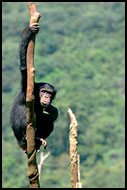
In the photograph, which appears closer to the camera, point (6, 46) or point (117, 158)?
point (117, 158)

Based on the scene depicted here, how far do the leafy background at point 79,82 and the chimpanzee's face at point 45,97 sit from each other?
108ft

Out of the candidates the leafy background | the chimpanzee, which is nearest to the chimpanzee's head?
the chimpanzee

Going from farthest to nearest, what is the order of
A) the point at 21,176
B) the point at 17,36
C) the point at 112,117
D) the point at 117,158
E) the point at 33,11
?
the point at 17,36, the point at 112,117, the point at 117,158, the point at 21,176, the point at 33,11

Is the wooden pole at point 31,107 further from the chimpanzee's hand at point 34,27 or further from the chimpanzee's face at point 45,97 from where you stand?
the chimpanzee's face at point 45,97

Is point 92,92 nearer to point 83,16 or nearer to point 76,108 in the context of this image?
point 76,108

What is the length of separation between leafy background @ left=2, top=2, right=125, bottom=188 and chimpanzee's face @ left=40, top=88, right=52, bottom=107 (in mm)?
33055

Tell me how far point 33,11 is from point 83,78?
73436 millimetres

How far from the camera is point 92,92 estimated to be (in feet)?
249

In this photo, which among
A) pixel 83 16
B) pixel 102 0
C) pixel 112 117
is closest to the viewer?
pixel 112 117

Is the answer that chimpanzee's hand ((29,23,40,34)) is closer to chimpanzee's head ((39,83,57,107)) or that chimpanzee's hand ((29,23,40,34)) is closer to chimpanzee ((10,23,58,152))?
chimpanzee ((10,23,58,152))

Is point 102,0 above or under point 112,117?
above

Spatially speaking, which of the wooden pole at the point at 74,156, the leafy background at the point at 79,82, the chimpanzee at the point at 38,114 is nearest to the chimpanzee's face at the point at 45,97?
the chimpanzee at the point at 38,114

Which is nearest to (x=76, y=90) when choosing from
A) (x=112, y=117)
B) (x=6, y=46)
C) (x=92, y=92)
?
(x=92, y=92)

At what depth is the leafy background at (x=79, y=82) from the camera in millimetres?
53375
